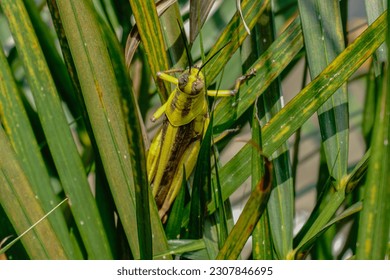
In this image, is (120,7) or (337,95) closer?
(337,95)

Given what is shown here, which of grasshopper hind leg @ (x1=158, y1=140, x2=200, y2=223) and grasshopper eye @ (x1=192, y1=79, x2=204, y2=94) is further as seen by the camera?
grasshopper eye @ (x1=192, y1=79, x2=204, y2=94)

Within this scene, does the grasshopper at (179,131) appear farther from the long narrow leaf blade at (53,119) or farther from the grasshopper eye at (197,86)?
the long narrow leaf blade at (53,119)

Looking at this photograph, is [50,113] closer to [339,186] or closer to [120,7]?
[120,7]

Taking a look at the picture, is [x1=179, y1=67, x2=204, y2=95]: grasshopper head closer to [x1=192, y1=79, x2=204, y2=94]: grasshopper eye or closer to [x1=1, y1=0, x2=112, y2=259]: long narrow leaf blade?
[x1=192, y1=79, x2=204, y2=94]: grasshopper eye

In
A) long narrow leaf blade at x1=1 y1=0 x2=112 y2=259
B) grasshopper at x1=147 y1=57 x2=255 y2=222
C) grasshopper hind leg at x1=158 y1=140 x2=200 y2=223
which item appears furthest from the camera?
grasshopper at x1=147 y1=57 x2=255 y2=222

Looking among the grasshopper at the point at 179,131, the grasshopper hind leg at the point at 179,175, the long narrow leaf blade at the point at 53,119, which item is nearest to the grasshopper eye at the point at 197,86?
the grasshopper at the point at 179,131

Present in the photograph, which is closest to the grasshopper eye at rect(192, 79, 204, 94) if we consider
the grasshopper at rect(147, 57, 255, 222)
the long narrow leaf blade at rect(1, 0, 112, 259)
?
the grasshopper at rect(147, 57, 255, 222)

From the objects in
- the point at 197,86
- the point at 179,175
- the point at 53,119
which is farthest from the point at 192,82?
the point at 53,119
